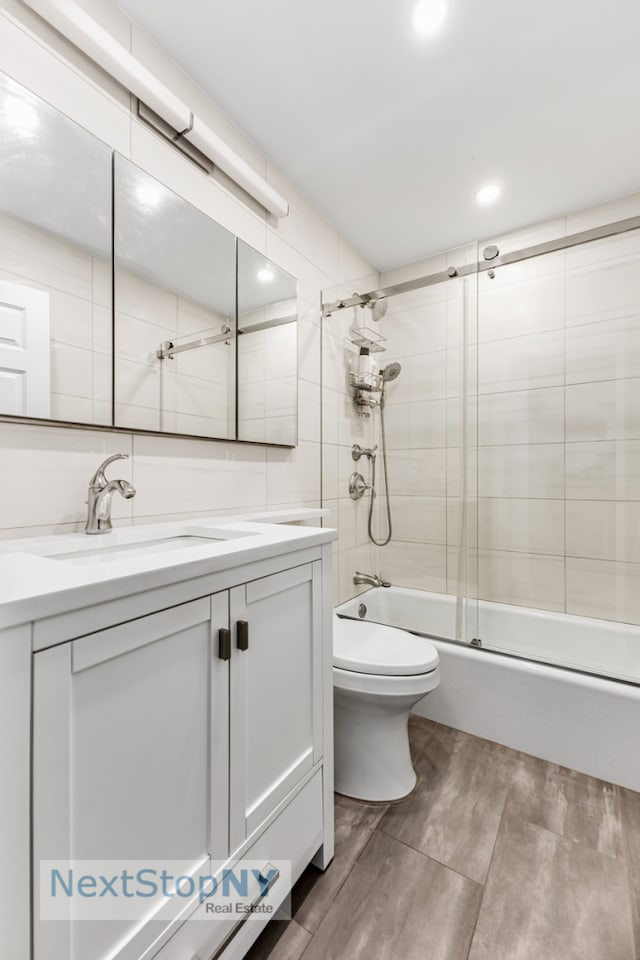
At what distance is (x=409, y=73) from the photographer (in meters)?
1.45

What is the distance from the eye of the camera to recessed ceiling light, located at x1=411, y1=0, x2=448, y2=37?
1.23m

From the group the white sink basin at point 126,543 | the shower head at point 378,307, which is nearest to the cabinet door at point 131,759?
the white sink basin at point 126,543

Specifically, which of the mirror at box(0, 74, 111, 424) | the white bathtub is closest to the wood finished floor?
the white bathtub

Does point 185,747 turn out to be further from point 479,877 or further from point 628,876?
point 628,876

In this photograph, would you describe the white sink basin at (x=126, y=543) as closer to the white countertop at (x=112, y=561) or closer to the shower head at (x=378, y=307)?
the white countertop at (x=112, y=561)

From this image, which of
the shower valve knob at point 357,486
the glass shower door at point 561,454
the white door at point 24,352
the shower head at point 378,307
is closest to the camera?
the white door at point 24,352

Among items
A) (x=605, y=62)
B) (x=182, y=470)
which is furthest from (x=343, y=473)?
(x=605, y=62)

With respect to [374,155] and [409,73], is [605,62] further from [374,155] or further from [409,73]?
[374,155]

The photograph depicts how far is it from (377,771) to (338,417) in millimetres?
1588

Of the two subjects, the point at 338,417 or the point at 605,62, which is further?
the point at 338,417

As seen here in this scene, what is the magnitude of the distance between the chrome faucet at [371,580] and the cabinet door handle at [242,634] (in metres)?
1.54

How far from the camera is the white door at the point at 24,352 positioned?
38.8 inches

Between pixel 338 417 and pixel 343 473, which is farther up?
pixel 338 417

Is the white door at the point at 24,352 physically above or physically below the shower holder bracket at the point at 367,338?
below
